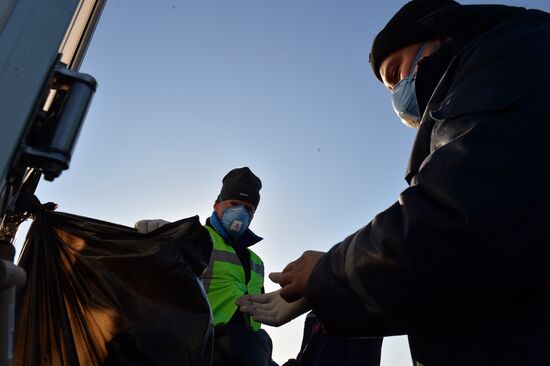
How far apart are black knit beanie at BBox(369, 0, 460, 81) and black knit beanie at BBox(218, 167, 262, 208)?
2.54 m

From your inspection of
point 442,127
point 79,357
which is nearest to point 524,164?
point 442,127

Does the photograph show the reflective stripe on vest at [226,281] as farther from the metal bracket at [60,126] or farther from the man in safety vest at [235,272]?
the metal bracket at [60,126]

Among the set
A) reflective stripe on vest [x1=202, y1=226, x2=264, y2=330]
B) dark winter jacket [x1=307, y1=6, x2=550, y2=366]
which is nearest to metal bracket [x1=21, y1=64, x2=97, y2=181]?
dark winter jacket [x1=307, y1=6, x2=550, y2=366]

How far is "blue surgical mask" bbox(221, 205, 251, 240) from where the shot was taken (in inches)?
171

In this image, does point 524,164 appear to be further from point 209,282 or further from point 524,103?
point 209,282

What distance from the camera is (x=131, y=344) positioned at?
1.61m

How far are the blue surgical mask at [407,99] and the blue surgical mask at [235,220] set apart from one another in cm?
253

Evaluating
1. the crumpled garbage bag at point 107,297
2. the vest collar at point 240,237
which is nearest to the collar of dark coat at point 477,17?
the crumpled garbage bag at point 107,297

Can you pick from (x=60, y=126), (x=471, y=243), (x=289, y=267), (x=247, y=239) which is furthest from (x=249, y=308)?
(x=247, y=239)

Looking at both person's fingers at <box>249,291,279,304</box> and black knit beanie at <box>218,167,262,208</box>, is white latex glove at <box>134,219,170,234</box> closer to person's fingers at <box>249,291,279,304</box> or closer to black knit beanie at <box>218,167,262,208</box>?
person's fingers at <box>249,291,279,304</box>

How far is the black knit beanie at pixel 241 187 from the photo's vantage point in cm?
456

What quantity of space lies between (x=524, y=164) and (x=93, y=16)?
4.14ft

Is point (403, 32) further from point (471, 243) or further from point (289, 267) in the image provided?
point (471, 243)

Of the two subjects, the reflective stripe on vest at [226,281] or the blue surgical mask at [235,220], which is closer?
the reflective stripe on vest at [226,281]
